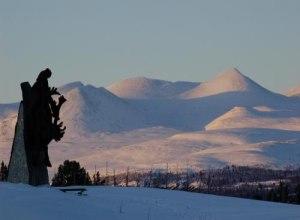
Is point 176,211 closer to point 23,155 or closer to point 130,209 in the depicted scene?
point 130,209

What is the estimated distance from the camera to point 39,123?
29.2 metres

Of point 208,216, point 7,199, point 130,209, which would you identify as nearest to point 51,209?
point 7,199

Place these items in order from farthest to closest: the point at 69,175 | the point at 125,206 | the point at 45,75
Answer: the point at 69,175, the point at 45,75, the point at 125,206

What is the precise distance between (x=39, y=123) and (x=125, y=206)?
485 centimetres

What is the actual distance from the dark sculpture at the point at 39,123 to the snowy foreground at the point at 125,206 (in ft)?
7.19

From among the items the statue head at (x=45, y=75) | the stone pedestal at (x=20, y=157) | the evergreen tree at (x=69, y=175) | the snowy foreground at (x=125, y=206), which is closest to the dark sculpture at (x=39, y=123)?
the statue head at (x=45, y=75)

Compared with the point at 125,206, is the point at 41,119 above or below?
above

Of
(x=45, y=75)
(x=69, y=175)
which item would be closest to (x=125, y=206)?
(x=45, y=75)

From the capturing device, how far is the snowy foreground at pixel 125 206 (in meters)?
21.2

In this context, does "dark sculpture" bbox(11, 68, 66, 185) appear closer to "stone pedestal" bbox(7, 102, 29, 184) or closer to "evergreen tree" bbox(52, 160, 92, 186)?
"stone pedestal" bbox(7, 102, 29, 184)

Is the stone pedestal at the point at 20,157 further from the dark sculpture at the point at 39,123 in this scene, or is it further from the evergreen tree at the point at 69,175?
the evergreen tree at the point at 69,175

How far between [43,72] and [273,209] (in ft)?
29.4

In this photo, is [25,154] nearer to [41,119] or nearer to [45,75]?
[41,119]

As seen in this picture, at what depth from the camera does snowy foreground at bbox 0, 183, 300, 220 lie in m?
21.2
